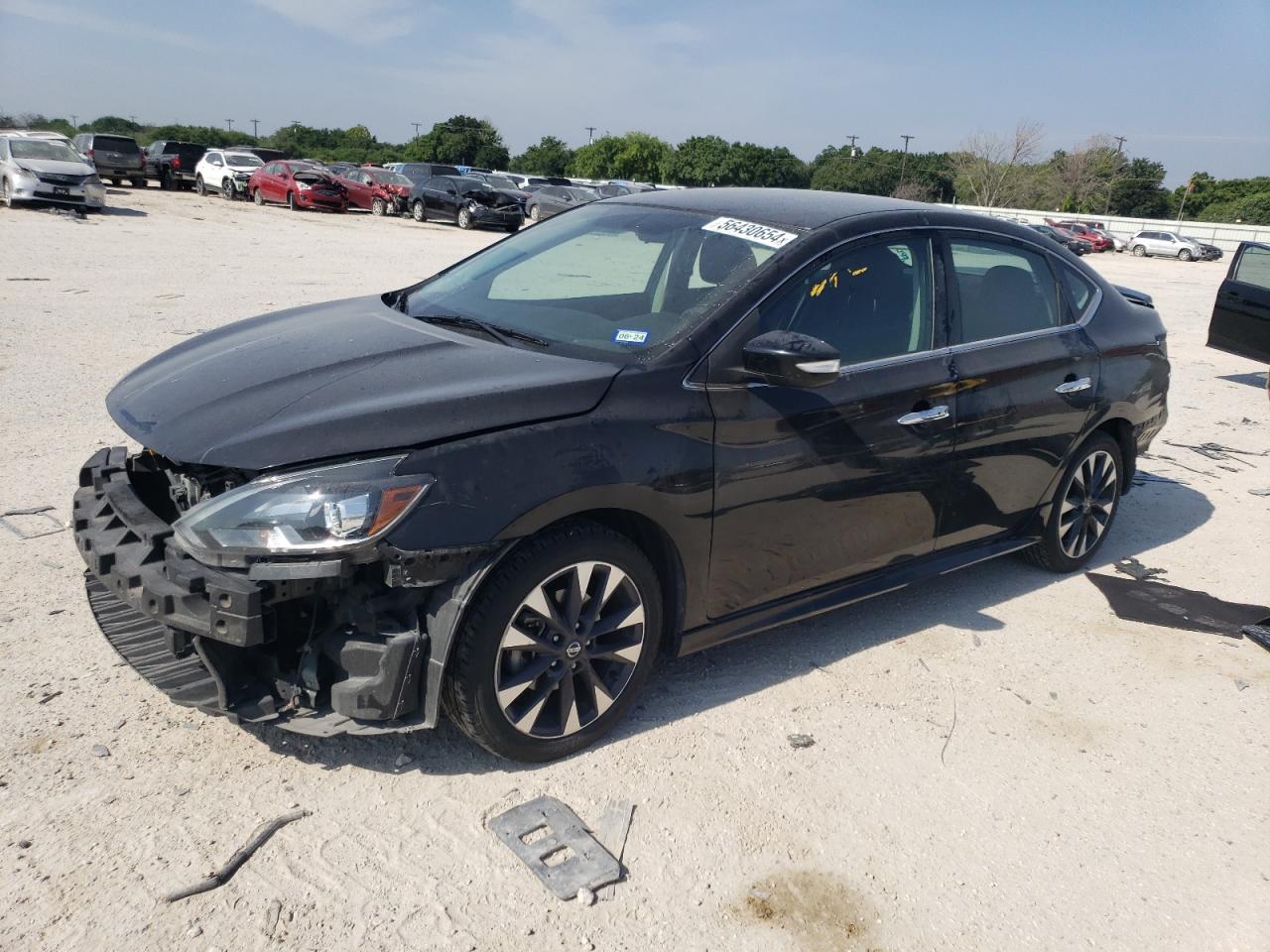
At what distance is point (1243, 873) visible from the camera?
2.99 meters

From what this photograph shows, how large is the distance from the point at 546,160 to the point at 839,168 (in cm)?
2797

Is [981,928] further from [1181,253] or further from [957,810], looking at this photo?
[1181,253]

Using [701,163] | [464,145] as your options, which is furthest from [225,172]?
[701,163]

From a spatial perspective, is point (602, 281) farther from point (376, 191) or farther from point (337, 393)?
point (376, 191)

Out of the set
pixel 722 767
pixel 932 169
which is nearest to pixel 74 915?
pixel 722 767

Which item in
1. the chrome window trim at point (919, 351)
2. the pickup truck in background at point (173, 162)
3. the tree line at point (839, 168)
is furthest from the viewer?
the tree line at point (839, 168)

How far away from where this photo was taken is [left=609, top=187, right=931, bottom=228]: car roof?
3924 millimetres

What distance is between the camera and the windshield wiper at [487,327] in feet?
11.7

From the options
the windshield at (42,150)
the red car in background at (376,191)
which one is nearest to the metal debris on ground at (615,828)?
the windshield at (42,150)

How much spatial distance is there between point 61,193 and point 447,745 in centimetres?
2272

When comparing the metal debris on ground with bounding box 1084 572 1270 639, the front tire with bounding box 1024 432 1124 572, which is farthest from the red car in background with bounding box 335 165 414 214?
the metal debris on ground with bounding box 1084 572 1270 639

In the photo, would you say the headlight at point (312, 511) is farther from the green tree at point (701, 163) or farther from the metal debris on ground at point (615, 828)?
the green tree at point (701, 163)

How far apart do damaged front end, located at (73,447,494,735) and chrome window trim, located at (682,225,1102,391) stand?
Result: 3.47 feet

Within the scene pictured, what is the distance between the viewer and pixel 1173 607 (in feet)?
16.2
